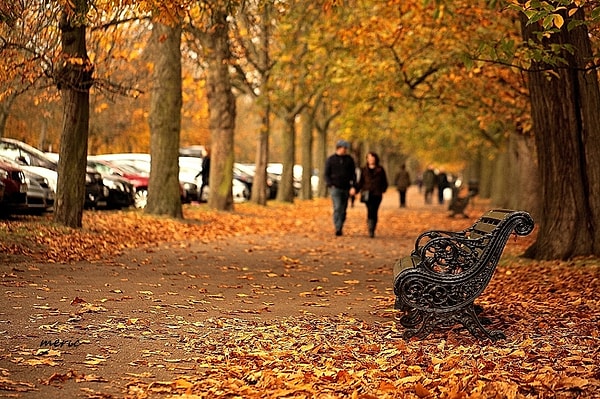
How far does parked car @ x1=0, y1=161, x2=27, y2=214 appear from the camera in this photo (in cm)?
1867

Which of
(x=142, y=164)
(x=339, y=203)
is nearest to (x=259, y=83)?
(x=142, y=164)

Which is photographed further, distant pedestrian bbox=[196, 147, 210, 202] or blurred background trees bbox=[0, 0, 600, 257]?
distant pedestrian bbox=[196, 147, 210, 202]

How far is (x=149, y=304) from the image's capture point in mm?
10281

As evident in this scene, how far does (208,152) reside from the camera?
3472 centimetres

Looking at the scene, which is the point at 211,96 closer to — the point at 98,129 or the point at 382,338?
the point at 98,129

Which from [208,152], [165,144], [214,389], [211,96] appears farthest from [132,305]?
[208,152]

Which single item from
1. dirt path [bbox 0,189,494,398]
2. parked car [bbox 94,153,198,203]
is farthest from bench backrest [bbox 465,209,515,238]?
parked car [bbox 94,153,198,203]

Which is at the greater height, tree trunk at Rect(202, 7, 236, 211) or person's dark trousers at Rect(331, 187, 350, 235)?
tree trunk at Rect(202, 7, 236, 211)

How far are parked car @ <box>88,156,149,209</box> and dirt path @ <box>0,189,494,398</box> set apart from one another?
12.0m

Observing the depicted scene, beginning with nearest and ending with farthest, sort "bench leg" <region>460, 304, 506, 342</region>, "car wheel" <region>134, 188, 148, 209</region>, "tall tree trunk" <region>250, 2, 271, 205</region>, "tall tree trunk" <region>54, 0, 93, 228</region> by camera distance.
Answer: "bench leg" <region>460, 304, 506, 342</region> < "tall tree trunk" <region>54, 0, 93, 228</region> < "car wheel" <region>134, 188, 148, 209</region> < "tall tree trunk" <region>250, 2, 271, 205</region>

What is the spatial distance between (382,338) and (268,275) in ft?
16.7

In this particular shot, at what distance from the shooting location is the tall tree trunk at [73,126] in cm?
1688

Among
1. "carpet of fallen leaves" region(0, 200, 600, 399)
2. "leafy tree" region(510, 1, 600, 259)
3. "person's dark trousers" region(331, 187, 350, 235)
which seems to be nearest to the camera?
"carpet of fallen leaves" region(0, 200, 600, 399)

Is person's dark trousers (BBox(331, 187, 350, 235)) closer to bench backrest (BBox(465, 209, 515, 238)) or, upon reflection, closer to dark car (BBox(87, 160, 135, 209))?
dark car (BBox(87, 160, 135, 209))
